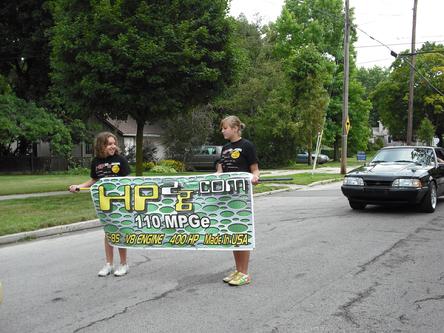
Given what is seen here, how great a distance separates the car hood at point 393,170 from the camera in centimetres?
1062

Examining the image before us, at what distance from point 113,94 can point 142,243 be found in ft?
30.7

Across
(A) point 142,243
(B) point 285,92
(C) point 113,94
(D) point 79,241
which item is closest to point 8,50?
(C) point 113,94

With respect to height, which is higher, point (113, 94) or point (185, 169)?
point (113, 94)

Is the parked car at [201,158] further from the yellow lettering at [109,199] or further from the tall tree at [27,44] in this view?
the yellow lettering at [109,199]

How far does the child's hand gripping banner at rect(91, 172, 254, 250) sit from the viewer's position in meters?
5.46

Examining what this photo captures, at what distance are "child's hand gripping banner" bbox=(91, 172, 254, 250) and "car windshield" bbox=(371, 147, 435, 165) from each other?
7515 mm

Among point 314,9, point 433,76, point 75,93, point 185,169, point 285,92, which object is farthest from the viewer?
A: point 433,76

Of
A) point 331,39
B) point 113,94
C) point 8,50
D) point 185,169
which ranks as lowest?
point 185,169

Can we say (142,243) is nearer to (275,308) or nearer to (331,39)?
(275,308)

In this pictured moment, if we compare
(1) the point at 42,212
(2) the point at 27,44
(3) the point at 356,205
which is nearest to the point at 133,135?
(2) the point at 27,44

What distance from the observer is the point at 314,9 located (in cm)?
4456

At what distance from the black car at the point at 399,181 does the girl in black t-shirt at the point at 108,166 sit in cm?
637

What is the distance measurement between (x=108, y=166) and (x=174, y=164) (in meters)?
25.6

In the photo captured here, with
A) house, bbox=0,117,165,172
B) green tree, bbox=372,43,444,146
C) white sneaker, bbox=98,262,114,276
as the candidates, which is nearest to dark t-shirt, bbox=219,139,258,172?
white sneaker, bbox=98,262,114,276
